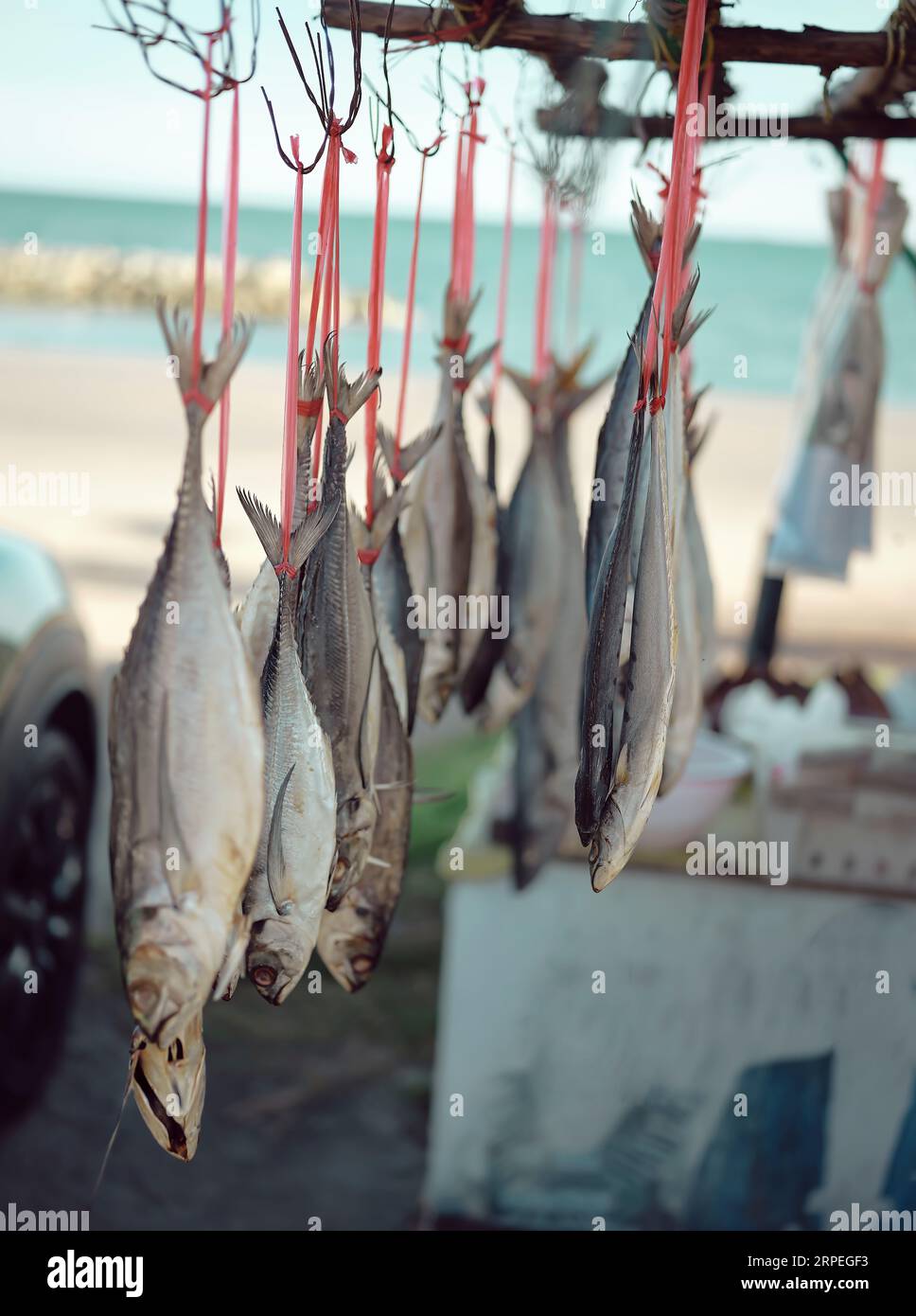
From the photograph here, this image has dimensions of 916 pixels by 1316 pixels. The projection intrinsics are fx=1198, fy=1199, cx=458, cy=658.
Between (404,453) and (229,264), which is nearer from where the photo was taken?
(229,264)

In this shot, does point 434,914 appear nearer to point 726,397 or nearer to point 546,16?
point 546,16

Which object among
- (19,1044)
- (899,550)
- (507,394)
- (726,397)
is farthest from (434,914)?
(726,397)

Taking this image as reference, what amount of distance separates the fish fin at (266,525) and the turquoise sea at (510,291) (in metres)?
19.9

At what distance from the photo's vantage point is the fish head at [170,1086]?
3.73 ft

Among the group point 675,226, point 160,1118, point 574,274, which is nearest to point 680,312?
point 675,226

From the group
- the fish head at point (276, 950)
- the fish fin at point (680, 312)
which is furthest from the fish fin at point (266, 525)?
the fish fin at point (680, 312)

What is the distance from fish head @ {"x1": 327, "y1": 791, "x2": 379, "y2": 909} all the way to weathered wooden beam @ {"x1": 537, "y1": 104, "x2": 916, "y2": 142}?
1.22 m

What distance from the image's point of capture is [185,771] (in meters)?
1.12

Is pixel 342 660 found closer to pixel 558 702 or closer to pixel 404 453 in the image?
pixel 404 453

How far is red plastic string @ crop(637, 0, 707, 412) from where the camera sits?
135 centimetres

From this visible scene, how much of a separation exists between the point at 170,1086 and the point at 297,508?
0.63 meters
